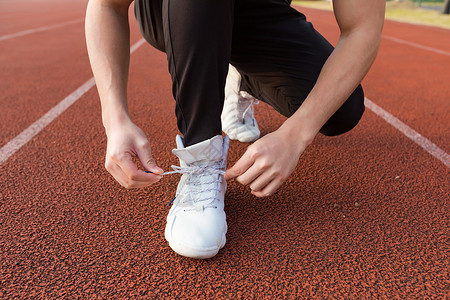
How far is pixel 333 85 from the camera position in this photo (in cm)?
127

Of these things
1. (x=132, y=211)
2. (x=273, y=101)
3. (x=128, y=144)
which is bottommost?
(x=132, y=211)

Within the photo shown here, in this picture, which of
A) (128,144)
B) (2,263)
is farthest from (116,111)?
(2,263)

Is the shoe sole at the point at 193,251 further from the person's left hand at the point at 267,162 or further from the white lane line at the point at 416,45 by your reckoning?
the white lane line at the point at 416,45

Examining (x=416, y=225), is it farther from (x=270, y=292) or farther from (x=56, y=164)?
(x=56, y=164)

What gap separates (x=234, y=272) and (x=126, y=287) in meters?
0.35

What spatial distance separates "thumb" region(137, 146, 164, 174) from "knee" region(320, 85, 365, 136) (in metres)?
0.93

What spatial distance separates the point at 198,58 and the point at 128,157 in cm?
41

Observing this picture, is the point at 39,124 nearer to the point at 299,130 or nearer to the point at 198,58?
the point at 198,58

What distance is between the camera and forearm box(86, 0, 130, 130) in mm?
1364

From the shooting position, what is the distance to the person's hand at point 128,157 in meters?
1.17

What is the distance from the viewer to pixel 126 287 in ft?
3.98

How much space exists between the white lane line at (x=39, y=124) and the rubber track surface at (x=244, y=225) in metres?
0.05

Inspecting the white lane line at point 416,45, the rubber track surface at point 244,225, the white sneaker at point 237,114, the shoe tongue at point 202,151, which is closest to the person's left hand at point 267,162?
the shoe tongue at point 202,151

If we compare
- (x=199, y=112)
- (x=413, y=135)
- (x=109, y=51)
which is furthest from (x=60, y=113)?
(x=413, y=135)
